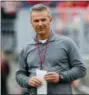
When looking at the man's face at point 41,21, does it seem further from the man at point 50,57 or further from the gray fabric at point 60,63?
the gray fabric at point 60,63

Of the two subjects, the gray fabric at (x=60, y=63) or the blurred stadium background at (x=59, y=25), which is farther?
the blurred stadium background at (x=59, y=25)

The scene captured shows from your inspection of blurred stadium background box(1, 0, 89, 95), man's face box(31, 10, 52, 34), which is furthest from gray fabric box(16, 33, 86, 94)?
blurred stadium background box(1, 0, 89, 95)

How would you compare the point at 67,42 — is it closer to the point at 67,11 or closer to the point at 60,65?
the point at 60,65

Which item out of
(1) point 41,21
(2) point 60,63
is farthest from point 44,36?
(2) point 60,63

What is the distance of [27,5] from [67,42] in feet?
20.8

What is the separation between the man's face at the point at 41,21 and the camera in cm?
608

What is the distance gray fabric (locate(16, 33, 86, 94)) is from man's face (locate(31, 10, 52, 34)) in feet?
0.46

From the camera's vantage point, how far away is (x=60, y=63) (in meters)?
6.13

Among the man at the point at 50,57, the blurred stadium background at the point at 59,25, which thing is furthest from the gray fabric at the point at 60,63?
the blurred stadium background at the point at 59,25

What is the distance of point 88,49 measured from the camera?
1070cm

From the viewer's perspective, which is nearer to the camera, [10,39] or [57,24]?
[57,24]

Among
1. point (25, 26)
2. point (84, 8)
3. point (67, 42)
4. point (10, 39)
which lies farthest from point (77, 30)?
point (67, 42)

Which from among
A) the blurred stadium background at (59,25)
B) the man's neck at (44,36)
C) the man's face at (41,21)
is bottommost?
the blurred stadium background at (59,25)

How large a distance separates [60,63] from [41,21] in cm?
47
